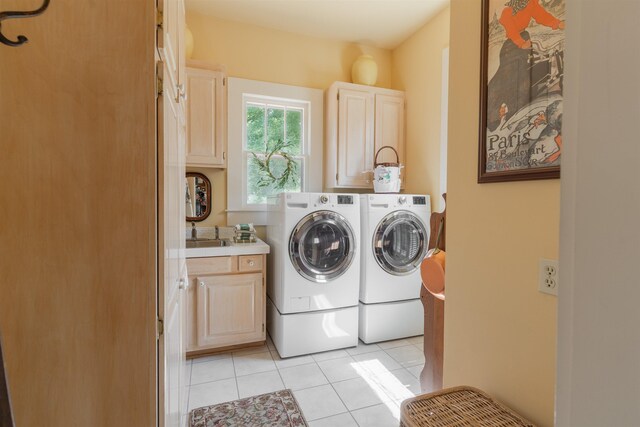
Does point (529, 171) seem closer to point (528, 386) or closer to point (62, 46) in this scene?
point (528, 386)

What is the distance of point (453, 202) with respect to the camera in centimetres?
139

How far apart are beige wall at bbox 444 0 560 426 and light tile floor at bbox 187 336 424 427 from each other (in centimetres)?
76

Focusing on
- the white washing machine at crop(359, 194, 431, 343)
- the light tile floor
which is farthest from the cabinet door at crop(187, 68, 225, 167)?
the light tile floor

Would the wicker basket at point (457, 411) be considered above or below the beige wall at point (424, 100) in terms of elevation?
below

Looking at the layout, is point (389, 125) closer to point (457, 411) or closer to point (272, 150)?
point (272, 150)

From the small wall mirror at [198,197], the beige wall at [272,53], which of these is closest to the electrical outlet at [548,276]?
the small wall mirror at [198,197]

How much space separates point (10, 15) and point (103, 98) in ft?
1.01

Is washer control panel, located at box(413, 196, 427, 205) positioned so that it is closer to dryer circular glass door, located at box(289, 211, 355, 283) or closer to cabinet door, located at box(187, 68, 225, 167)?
dryer circular glass door, located at box(289, 211, 355, 283)

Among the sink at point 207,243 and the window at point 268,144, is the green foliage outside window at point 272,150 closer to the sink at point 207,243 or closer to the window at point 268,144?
the window at point 268,144

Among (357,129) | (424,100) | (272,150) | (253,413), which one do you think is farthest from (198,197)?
(424,100)

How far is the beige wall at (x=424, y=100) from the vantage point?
2.89 m

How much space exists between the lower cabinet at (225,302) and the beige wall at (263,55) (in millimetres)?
699

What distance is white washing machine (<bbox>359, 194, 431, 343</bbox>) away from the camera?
2.72m

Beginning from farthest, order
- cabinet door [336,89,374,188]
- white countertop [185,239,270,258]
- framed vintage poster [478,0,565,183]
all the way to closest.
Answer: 1. cabinet door [336,89,374,188]
2. white countertop [185,239,270,258]
3. framed vintage poster [478,0,565,183]
